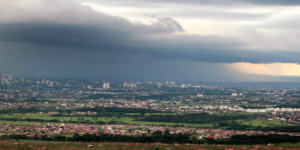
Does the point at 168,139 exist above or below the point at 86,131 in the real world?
above

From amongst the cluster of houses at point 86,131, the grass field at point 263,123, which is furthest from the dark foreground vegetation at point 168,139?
the grass field at point 263,123

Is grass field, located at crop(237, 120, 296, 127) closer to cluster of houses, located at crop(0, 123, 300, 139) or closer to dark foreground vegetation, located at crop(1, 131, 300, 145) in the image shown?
cluster of houses, located at crop(0, 123, 300, 139)

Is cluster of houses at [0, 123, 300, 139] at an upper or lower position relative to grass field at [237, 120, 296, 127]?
lower

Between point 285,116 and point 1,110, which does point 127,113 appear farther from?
point 285,116

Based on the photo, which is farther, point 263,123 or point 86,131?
point 263,123

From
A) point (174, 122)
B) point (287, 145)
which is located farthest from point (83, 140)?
point (174, 122)

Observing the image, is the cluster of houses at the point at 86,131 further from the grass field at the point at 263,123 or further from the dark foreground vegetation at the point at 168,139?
the grass field at the point at 263,123

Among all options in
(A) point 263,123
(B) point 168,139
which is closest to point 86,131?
(B) point 168,139

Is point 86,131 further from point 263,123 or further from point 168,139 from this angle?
point 263,123

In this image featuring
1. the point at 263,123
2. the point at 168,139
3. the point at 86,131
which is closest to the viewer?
the point at 168,139

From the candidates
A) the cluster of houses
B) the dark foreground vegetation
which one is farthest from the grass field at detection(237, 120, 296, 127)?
the dark foreground vegetation

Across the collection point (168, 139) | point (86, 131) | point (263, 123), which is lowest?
point (86, 131)
